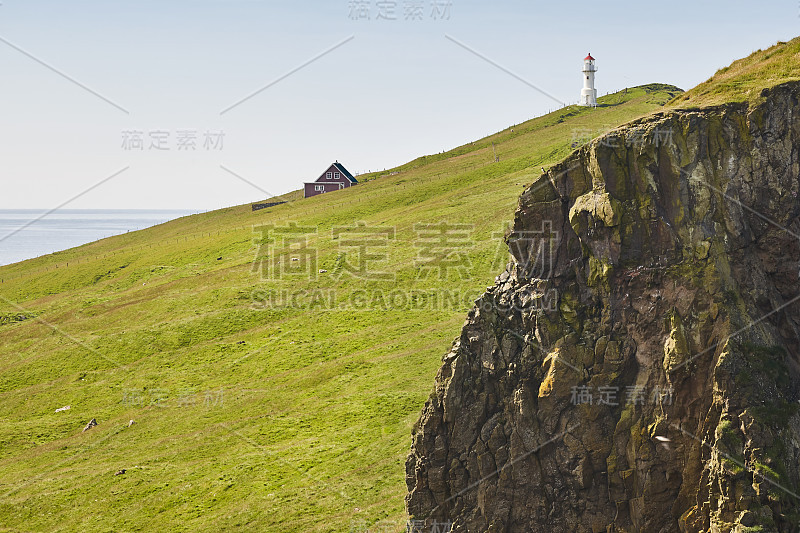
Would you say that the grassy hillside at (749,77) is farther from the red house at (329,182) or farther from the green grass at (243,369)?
the red house at (329,182)

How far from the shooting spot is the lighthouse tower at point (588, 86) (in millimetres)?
151500

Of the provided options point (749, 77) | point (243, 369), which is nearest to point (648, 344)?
point (749, 77)

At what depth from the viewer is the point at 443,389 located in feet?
102

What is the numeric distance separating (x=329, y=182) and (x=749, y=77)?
129 meters

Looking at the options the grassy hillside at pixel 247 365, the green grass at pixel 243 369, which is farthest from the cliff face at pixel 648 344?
the grassy hillside at pixel 247 365

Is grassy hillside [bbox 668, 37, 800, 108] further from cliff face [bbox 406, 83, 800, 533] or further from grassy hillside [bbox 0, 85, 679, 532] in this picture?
grassy hillside [bbox 0, 85, 679, 532]

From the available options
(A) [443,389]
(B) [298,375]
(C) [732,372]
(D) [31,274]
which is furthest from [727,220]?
(D) [31,274]

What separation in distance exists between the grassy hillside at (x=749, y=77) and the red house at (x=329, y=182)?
125 metres

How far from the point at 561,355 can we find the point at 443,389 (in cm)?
578

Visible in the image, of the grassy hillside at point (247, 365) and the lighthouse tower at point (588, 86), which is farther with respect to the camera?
the lighthouse tower at point (588, 86)

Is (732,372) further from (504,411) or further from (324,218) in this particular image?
(324,218)

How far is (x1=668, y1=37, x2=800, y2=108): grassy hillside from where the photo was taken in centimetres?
2750

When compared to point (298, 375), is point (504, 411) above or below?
above

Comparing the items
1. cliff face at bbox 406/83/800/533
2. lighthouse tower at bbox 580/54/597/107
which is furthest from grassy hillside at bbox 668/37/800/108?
lighthouse tower at bbox 580/54/597/107
